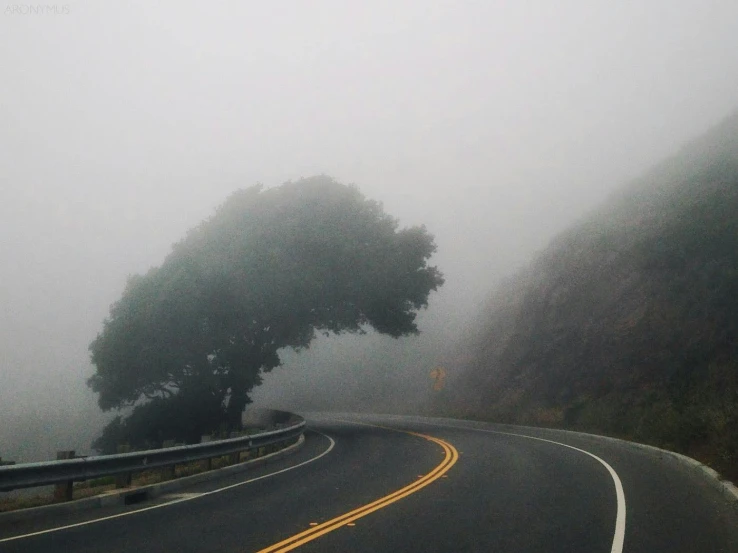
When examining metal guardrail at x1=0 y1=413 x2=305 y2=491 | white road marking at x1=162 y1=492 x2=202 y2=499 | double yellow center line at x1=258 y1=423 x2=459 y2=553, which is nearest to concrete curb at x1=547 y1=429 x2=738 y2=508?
double yellow center line at x1=258 y1=423 x2=459 y2=553

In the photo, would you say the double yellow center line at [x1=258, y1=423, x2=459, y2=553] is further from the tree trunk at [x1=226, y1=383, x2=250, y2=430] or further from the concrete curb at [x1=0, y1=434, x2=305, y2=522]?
the tree trunk at [x1=226, y1=383, x2=250, y2=430]

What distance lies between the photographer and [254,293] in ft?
113

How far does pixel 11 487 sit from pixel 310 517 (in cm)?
422

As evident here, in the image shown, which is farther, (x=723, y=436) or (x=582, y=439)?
(x=582, y=439)

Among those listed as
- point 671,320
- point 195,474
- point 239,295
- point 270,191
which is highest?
point 270,191

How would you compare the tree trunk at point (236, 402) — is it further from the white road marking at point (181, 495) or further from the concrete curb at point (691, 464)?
the white road marking at point (181, 495)

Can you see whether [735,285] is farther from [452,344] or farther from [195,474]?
[452,344]

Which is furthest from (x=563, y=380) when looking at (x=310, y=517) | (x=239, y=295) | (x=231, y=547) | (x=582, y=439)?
(x=231, y=547)

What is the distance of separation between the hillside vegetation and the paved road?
11.6 feet

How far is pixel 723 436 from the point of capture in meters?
16.5

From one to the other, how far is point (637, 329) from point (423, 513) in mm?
24993

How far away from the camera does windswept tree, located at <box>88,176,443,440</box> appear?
114ft

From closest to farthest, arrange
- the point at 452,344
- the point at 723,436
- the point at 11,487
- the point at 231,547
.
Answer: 1. the point at 231,547
2. the point at 11,487
3. the point at 723,436
4. the point at 452,344

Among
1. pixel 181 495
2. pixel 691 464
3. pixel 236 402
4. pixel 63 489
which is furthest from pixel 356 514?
pixel 236 402
